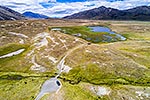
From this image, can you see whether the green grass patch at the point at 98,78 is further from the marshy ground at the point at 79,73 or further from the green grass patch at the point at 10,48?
the green grass patch at the point at 10,48

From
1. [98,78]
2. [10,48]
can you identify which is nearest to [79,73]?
[98,78]

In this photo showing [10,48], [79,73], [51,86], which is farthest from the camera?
[10,48]

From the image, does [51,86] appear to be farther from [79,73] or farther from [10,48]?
[10,48]

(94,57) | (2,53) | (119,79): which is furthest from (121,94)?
(2,53)

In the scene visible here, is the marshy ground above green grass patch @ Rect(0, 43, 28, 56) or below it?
above

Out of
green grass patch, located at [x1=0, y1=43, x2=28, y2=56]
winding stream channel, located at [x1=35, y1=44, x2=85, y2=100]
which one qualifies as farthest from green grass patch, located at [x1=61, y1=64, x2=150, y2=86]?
green grass patch, located at [x1=0, y1=43, x2=28, y2=56]

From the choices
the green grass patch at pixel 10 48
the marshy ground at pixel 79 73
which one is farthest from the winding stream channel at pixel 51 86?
the green grass patch at pixel 10 48

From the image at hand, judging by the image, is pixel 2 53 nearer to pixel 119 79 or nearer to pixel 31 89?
pixel 31 89

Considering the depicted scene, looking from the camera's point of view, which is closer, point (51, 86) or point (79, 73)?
point (51, 86)

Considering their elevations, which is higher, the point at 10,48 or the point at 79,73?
the point at 79,73

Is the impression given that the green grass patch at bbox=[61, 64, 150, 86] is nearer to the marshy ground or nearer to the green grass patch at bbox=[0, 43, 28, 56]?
the marshy ground

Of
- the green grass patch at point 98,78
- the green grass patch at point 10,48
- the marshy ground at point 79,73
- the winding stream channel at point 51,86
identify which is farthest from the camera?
the green grass patch at point 10,48

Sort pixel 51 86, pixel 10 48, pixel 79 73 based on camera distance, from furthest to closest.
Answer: pixel 10 48, pixel 79 73, pixel 51 86
